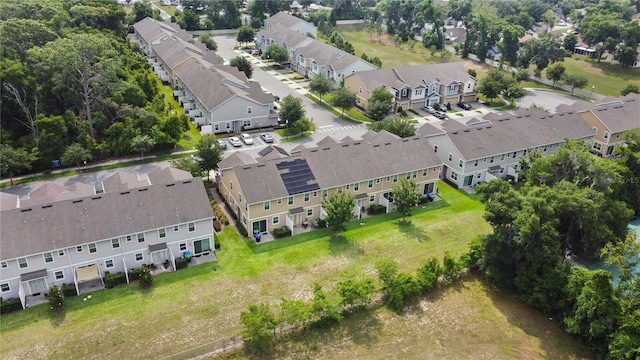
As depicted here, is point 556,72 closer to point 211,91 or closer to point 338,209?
point 211,91

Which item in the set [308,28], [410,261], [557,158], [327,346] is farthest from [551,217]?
[308,28]

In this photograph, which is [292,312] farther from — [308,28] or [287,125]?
[308,28]

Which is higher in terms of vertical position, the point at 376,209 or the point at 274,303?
the point at 376,209

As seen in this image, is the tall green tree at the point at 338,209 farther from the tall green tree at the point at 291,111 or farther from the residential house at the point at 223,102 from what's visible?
the residential house at the point at 223,102

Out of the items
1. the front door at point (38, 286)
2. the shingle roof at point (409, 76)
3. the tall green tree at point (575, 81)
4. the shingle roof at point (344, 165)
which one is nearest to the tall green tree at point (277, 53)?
the shingle roof at point (409, 76)

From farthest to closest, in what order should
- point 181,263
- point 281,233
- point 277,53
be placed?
point 277,53
point 281,233
point 181,263

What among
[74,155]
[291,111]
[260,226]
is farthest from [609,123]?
[74,155]
